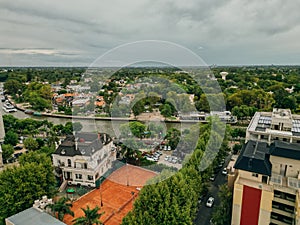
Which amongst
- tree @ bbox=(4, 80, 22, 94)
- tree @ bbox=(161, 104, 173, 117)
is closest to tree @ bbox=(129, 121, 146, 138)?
tree @ bbox=(161, 104, 173, 117)

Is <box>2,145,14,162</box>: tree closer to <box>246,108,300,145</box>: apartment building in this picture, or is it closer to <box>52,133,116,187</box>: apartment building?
<box>52,133,116,187</box>: apartment building

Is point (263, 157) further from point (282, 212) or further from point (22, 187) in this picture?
point (22, 187)

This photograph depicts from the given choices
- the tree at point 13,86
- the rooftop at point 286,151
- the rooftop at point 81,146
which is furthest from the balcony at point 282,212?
the tree at point 13,86

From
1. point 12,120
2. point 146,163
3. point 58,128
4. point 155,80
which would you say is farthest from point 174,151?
point 12,120

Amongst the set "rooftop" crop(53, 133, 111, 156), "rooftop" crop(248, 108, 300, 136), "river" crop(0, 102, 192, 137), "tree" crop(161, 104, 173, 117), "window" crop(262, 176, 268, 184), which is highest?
"rooftop" crop(248, 108, 300, 136)

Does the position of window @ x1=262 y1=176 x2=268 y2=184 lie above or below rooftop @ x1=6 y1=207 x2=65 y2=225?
above
